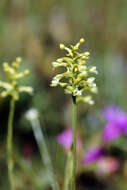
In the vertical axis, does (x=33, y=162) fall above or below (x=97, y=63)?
below

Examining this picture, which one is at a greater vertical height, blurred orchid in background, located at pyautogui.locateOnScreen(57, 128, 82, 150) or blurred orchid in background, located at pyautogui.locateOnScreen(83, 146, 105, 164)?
blurred orchid in background, located at pyautogui.locateOnScreen(57, 128, 82, 150)

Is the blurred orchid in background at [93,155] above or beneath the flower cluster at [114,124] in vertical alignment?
beneath

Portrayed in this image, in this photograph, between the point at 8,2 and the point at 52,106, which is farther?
the point at 8,2

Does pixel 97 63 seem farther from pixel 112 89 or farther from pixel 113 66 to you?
pixel 112 89

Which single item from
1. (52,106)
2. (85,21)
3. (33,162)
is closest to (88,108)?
(52,106)

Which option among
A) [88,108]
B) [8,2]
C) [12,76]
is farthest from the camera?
[8,2]

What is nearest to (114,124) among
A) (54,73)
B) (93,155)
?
(93,155)
